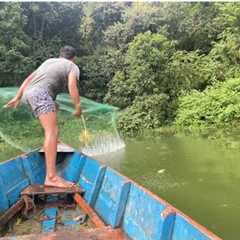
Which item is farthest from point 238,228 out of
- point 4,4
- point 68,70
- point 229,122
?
point 4,4

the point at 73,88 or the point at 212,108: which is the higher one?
the point at 73,88

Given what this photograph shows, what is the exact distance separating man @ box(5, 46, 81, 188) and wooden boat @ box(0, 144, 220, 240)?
1.00 feet

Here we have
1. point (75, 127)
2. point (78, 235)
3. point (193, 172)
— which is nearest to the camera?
point (78, 235)

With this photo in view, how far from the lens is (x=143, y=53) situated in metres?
20.6

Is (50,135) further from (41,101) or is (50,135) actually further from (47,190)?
(47,190)

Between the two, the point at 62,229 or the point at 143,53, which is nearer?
the point at 62,229

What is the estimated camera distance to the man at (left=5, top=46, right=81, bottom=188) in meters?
4.99

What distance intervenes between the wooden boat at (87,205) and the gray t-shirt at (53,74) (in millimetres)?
1055

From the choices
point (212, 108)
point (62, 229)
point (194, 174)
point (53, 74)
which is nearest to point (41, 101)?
point (53, 74)

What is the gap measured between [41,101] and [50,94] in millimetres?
172

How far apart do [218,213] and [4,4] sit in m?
18.9

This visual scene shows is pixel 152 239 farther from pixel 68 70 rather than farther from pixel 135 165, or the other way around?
pixel 135 165

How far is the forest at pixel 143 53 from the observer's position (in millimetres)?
20219

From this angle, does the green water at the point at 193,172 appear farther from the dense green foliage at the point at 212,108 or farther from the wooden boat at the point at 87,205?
the dense green foliage at the point at 212,108
